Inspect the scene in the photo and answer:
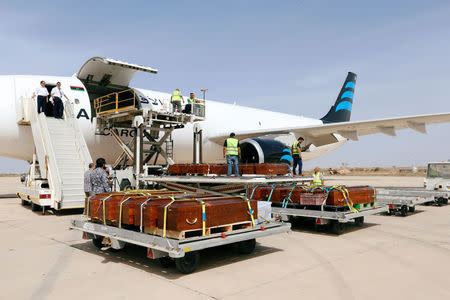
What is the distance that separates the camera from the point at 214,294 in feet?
13.2

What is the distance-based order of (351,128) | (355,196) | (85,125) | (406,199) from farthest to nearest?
(351,128)
(85,125)
(406,199)
(355,196)

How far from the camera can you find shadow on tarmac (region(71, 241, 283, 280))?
16.5ft

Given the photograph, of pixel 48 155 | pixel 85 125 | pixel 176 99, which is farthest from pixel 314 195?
pixel 85 125

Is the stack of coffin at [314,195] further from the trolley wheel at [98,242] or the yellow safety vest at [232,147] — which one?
the trolley wheel at [98,242]

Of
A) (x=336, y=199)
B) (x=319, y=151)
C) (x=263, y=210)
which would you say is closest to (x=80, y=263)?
(x=263, y=210)

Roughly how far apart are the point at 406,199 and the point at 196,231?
8031 millimetres

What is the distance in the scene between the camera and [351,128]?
16.2 metres

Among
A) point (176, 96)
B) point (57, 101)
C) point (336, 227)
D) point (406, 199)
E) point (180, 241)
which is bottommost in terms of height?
point (336, 227)

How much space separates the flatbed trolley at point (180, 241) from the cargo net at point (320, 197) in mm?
1933

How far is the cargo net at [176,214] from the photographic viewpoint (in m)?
4.86

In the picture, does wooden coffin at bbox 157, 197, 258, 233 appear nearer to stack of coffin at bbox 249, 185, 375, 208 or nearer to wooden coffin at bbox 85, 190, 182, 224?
wooden coffin at bbox 85, 190, 182, 224

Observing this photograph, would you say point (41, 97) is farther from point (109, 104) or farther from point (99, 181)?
point (99, 181)

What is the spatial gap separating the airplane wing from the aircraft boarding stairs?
7152 millimetres

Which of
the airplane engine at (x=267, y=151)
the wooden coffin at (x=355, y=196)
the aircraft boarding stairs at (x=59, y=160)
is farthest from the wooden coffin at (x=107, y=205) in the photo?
the airplane engine at (x=267, y=151)
